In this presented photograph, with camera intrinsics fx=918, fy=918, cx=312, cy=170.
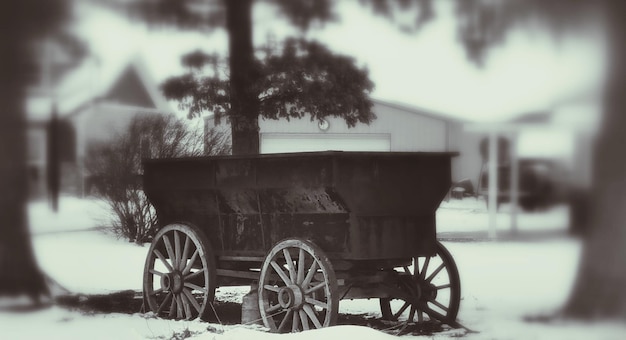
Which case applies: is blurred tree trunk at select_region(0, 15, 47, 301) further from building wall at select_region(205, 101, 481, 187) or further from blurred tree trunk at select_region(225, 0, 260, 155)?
building wall at select_region(205, 101, 481, 187)

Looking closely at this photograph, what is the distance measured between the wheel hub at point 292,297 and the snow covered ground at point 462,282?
580mm

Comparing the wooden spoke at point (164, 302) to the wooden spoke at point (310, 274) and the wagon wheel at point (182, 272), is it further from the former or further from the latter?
the wooden spoke at point (310, 274)

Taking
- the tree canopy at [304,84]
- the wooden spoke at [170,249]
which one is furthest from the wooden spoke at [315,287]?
the tree canopy at [304,84]

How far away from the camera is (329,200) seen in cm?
882

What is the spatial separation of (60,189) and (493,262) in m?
10.1

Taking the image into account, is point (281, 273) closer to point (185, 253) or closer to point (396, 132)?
point (185, 253)

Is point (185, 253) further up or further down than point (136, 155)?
further down

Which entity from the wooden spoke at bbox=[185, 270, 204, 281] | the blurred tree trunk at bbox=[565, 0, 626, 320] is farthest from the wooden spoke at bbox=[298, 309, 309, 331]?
the blurred tree trunk at bbox=[565, 0, 626, 320]

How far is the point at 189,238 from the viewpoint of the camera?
34.5 feet

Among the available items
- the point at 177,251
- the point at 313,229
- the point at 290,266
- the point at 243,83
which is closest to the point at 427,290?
the point at 313,229

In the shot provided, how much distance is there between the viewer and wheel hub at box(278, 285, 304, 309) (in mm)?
8883

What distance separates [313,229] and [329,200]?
1.36ft

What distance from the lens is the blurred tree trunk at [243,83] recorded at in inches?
558

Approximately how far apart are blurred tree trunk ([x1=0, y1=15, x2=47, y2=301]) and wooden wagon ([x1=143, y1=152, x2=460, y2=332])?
357 cm
